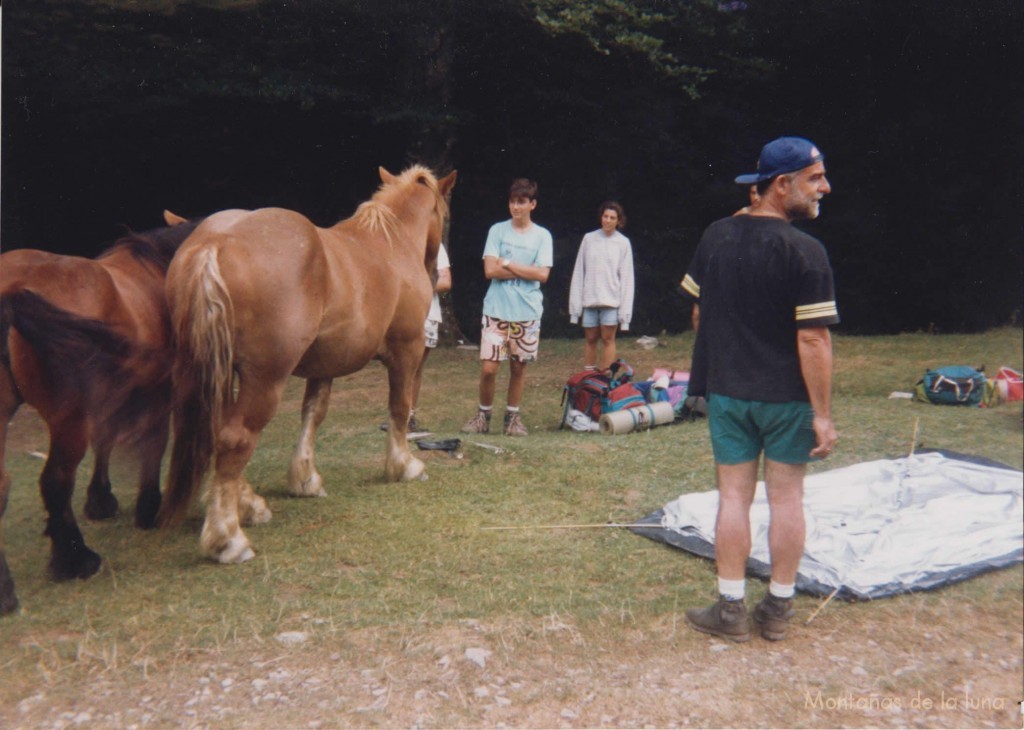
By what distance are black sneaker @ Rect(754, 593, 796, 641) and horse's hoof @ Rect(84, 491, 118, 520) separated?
3.45 m

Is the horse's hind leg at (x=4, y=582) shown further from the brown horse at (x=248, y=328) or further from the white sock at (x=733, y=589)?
the white sock at (x=733, y=589)

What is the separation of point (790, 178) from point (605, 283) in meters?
5.15

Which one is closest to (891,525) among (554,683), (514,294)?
(554,683)

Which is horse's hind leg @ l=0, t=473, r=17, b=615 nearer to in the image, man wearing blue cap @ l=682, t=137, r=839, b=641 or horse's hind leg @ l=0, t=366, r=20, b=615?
horse's hind leg @ l=0, t=366, r=20, b=615

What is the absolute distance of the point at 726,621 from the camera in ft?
10.6

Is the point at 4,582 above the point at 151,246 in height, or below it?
below

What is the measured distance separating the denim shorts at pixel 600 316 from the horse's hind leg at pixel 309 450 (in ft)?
12.1

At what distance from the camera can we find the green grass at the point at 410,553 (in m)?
3.33

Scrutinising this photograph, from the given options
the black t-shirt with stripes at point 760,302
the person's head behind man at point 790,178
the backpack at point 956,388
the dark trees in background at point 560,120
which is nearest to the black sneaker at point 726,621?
the black t-shirt with stripes at point 760,302

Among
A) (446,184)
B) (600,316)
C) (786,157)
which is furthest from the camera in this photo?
(600,316)

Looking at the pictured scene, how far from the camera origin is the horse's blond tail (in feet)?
11.8

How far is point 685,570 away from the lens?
3930 millimetres

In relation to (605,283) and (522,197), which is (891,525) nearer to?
(522,197)

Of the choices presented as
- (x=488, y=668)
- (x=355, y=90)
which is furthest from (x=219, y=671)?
(x=355, y=90)
